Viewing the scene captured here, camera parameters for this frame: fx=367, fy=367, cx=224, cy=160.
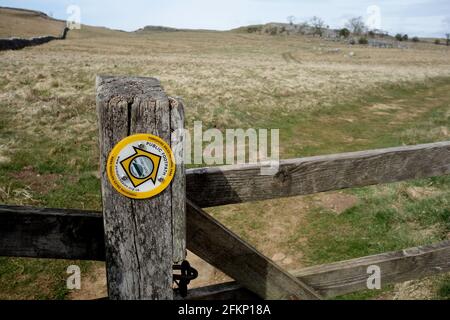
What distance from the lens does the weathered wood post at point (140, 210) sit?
1.44 m

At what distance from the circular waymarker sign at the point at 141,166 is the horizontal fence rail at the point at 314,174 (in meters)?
0.37

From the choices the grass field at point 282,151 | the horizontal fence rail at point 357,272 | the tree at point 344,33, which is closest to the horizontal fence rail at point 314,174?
the horizontal fence rail at point 357,272

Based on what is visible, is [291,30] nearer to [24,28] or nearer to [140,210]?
[24,28]

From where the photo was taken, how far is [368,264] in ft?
8.22

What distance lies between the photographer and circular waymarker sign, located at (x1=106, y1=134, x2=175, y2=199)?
1.48 meters

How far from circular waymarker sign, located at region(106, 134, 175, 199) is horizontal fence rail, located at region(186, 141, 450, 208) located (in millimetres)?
374

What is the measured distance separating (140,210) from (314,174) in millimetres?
1101

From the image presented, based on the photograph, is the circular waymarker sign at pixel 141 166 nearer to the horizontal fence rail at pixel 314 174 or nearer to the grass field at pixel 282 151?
the horizontal fence rail at pixel 314 174

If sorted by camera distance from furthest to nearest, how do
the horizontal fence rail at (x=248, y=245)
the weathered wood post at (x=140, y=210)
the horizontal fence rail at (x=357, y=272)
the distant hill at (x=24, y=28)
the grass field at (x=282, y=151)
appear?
the distant hill at (x=24, y=28)
the grass field at (x=282, y=151)
the horizontal fence rail at (x=357, y=272)
the horizontal fence rail at (x=248, y=245)
the weathered wood post at (x=140, y=210)

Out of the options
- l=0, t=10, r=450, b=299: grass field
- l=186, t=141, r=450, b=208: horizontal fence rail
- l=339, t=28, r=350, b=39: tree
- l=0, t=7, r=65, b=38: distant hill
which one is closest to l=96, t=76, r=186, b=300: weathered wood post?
l=186, t=141, r=450, b=208: horizontal fence rail

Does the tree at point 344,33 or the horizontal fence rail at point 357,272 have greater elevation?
the tree at point 344,33

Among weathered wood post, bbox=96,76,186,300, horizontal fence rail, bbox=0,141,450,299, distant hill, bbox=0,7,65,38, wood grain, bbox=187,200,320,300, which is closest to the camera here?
weathered wood post, bbox=96,76,186,300

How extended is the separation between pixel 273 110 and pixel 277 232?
9.78 meters

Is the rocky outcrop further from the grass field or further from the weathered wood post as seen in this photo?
the weathered wood post
